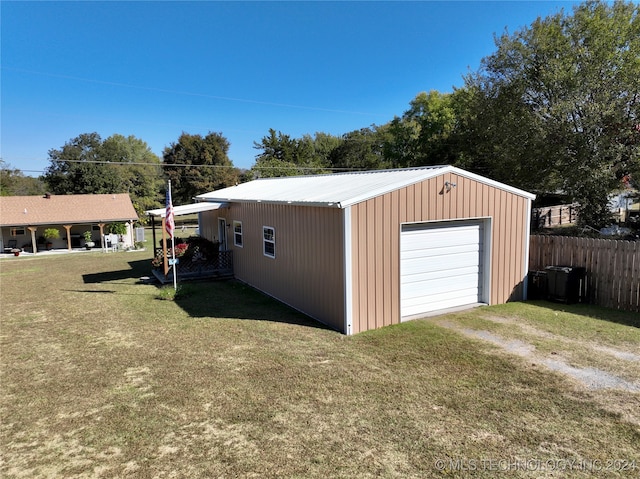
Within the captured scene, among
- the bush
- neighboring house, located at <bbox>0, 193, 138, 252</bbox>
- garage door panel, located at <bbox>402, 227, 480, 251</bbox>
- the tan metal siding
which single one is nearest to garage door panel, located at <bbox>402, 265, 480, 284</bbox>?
garage door panel, located at <bbox>402, 227, 480, 251</bbox>

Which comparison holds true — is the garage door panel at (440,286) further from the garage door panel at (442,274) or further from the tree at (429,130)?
the tree at (429,130)

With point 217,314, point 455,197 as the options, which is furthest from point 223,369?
point 455,197

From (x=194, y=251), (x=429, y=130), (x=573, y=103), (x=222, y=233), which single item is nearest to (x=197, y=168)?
(x=429, y=130)

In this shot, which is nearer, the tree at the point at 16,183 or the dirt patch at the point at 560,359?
the dirt patch at the point at 560,359

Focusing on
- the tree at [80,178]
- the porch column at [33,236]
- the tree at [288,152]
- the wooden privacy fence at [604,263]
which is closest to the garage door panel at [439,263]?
the wooden privacy fence at [604,263]

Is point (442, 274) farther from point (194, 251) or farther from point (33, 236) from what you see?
point (33, 236)

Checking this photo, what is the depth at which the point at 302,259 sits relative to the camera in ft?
29.6

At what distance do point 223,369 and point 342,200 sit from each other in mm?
3509

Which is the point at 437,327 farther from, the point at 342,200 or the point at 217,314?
the point at 217,314

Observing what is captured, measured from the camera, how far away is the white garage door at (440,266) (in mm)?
8359

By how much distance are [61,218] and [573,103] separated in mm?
Result: 28216

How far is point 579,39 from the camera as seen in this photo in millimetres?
20078

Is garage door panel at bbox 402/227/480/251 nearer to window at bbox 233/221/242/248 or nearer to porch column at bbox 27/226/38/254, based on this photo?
window at bbox 233/221/242/248

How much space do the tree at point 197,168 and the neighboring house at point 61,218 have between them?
16.1 meters
